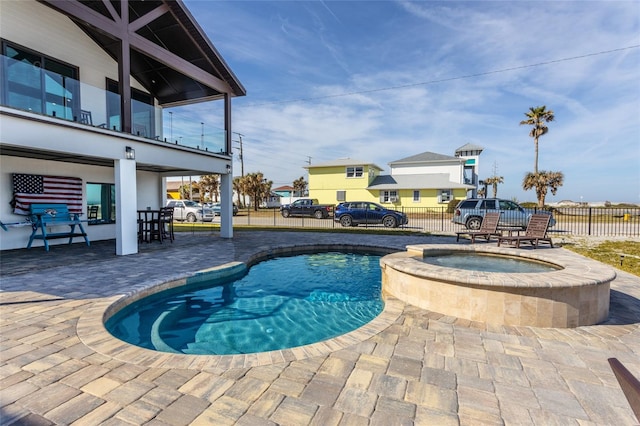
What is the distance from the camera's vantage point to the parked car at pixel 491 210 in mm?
14383

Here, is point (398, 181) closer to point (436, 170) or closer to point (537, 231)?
point (436, 170)

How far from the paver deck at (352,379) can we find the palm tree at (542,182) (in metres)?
30.8

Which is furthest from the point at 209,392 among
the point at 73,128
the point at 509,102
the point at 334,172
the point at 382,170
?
the point at 382,170

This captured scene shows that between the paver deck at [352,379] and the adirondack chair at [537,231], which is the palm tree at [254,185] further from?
the paver deck at [352,379]

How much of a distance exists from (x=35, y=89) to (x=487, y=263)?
10.5m

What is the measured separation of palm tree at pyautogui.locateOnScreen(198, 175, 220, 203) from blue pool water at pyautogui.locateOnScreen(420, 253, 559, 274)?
41.1 metres

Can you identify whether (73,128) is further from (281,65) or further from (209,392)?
(281,65)

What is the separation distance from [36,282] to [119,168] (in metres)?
3.66

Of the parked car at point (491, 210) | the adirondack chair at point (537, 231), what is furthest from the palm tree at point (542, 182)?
the adirondack chair at point (537, 231)

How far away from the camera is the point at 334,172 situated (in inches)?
1309

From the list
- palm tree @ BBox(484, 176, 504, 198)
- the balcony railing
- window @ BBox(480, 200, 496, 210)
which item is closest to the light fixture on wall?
the balcony railing

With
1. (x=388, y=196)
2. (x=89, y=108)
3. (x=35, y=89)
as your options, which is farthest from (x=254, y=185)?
(x=35, y=89)

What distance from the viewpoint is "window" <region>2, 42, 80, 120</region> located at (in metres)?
6.20

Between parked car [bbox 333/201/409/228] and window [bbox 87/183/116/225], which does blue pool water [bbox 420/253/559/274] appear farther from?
window [bbox 87/183/116/225]
